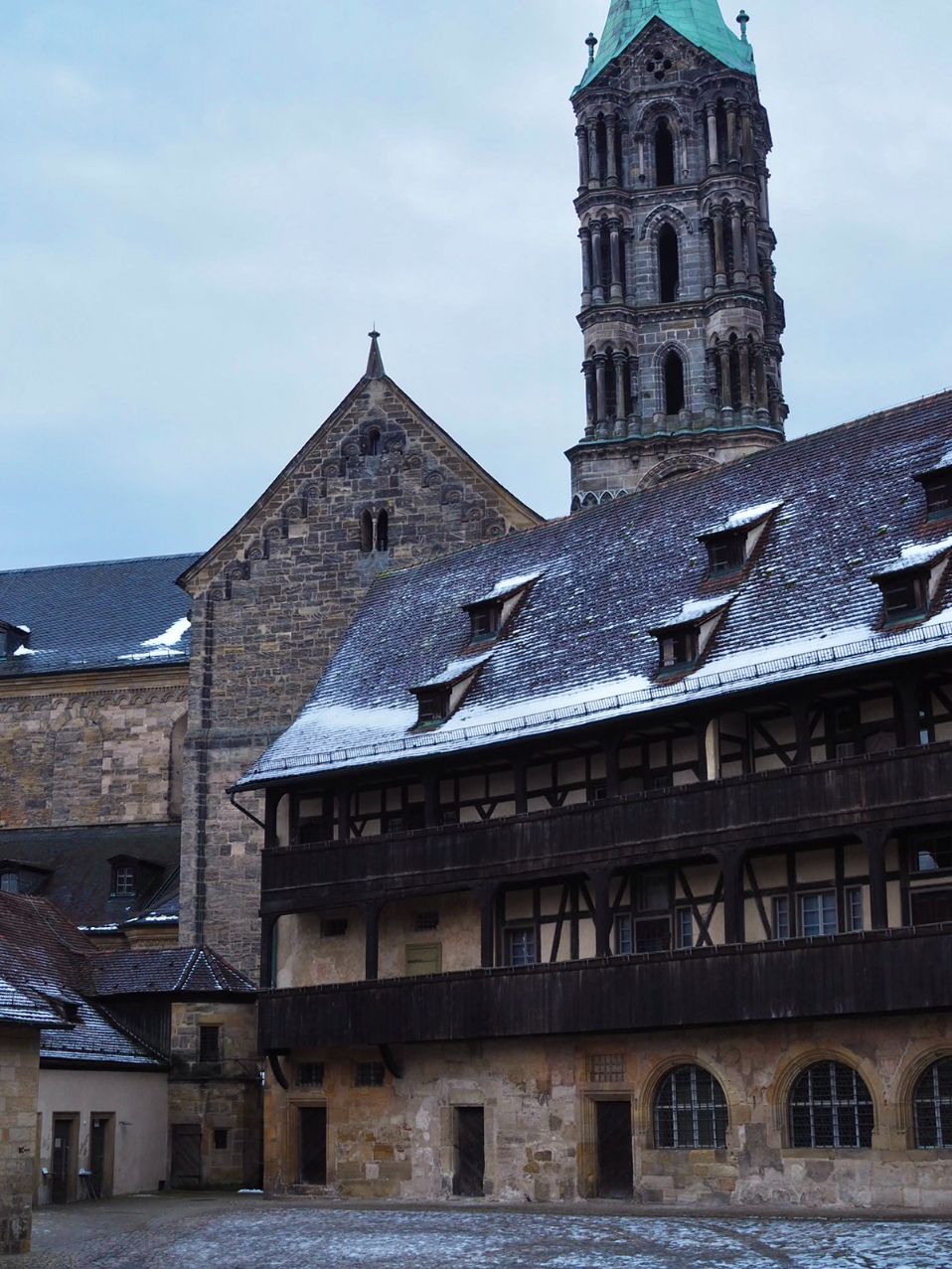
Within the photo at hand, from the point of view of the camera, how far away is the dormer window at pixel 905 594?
30.0 meters

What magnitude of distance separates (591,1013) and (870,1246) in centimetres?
929

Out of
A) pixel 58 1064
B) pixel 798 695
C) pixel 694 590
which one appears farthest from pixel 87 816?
pixel 798 695

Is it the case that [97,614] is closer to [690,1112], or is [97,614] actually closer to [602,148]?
[602,148]

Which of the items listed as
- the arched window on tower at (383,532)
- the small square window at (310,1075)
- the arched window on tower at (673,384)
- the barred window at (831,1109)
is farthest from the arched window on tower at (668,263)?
the barred window at (831,1109)

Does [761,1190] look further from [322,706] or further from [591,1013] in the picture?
[322,706]

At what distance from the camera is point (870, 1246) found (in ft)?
76.0

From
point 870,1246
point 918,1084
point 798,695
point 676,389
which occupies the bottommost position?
point 870,1246

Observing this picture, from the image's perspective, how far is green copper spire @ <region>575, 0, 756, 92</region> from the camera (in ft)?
220

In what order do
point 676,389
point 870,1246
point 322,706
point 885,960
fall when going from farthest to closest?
point 676,389 → point 322,706 → point 885,960 → point 870,1246

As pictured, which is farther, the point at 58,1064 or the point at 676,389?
the point at 676,389

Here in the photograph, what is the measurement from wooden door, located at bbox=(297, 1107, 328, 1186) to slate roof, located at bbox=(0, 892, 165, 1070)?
460 cm

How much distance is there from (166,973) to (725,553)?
15.6 m

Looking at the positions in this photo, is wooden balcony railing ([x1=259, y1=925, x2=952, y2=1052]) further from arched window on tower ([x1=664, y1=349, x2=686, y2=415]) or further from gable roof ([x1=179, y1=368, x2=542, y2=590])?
arched window on tower ([x1=664, y1=349, x2=686, y2=415])

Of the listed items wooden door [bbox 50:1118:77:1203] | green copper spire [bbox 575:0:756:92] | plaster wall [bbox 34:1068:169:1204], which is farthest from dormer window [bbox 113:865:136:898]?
green copper spire [bbox 575:0:756:92]
